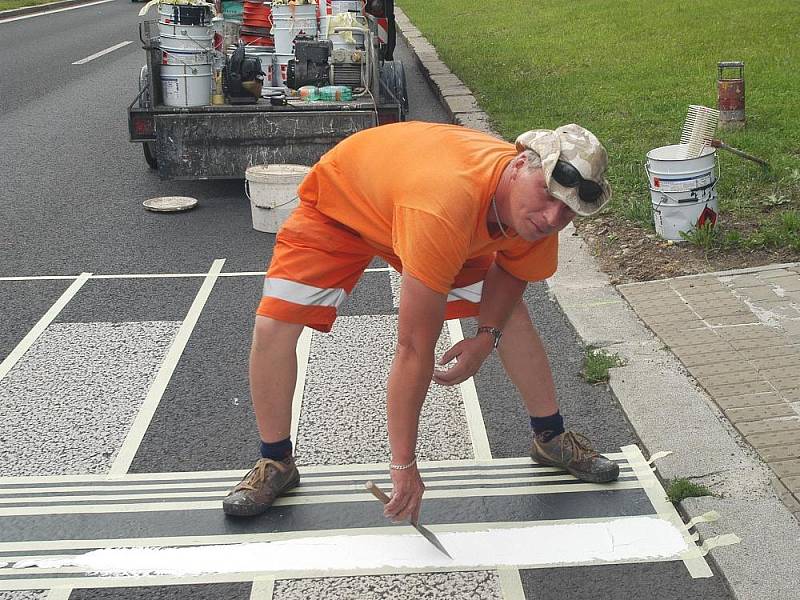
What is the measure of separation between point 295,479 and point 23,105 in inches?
412

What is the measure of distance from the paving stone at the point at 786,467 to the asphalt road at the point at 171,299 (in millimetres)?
586

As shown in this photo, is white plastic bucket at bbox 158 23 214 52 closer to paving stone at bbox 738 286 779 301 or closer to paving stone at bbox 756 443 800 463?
paving stone at bbox 738 286 779 301

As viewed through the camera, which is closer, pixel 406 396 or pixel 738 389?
pixel 406 396

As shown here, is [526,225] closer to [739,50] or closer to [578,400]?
[578,400]

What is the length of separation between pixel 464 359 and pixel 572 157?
28.6 inches

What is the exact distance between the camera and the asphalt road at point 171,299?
389 cm

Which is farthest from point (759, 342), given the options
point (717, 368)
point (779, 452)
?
point (779, 452)

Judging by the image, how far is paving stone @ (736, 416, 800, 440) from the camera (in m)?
3.91

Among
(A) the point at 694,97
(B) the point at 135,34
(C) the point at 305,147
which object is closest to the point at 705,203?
(C) the point at 305,147

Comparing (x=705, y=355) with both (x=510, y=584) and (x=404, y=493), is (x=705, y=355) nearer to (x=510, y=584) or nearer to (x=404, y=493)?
(x=510, y=584)

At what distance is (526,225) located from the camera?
2.76 m

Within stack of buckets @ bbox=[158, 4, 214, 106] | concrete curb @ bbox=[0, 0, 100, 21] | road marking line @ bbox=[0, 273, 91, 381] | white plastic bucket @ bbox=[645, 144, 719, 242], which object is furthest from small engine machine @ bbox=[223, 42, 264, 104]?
concrete curb @ bbox=[0, 0, 100, 21]

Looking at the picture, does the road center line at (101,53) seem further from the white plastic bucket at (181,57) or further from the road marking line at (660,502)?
the road marking line at (660,502)

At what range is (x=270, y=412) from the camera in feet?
11.4
